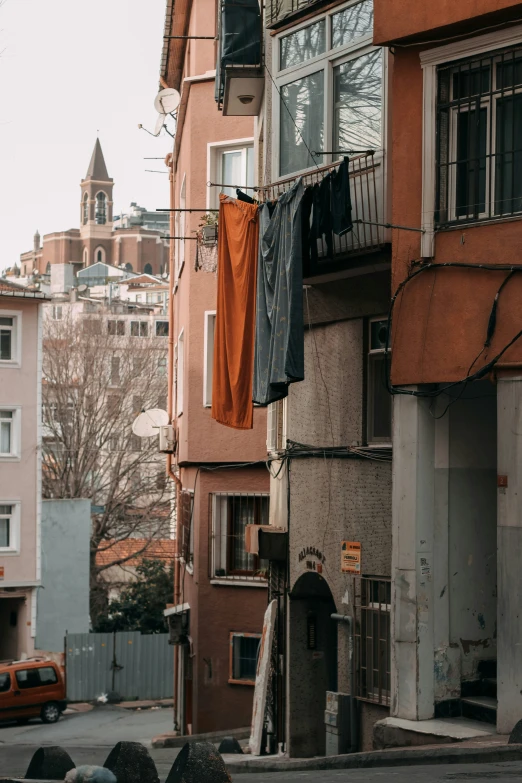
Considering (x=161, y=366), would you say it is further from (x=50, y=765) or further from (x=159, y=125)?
(x=50, y=765)

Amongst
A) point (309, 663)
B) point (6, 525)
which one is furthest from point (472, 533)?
point (6, 525)

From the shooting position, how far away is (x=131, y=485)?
50.7 metres

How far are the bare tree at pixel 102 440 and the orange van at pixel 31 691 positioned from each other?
1456 centimetres

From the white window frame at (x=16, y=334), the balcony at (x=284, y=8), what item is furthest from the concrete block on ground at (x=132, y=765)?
the white window frame at (x=16, y=334)

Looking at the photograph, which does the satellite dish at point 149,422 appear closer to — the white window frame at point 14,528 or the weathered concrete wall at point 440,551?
the white window frame at point 14,528

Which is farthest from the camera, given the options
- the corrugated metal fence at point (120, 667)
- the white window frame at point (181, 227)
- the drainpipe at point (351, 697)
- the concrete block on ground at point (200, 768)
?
the corrugated metal fence at point (120, 667)

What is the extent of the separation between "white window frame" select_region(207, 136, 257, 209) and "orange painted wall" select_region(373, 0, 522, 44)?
11.8 metres

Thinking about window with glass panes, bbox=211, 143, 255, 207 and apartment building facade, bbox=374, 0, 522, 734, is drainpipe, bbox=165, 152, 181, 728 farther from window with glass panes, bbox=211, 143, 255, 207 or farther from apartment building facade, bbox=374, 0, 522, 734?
apartment building facade, bbox=374, 0, 522, 734

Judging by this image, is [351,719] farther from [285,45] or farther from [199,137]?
[199,137]

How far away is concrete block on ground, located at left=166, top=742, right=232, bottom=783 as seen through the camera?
7.73 metres

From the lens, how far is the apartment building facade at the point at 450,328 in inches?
441

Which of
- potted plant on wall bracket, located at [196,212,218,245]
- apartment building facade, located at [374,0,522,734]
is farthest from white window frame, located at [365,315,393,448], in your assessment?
potted plant on wall bracket, located at [196,212,218,245]

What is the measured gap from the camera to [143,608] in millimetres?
45625

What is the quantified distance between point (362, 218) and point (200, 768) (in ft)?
22.5
